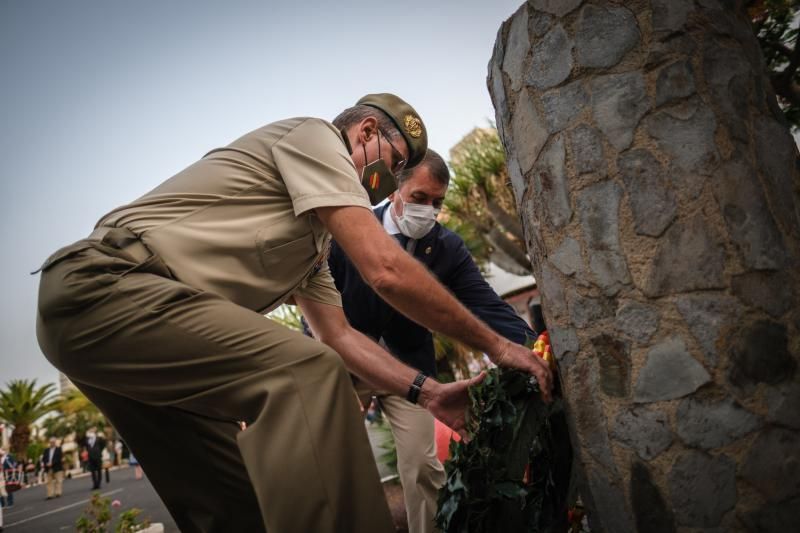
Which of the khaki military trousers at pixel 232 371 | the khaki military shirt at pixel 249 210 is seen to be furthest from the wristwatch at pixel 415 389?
the khaki military trousers at pixel 232 371

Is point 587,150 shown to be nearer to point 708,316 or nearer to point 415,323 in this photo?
point 708,316

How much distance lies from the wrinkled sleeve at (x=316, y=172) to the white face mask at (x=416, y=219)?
1947 mm

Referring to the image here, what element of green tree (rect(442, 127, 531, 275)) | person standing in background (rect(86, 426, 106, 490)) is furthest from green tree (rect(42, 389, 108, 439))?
green tree (rect(442, 127, 531, 275))

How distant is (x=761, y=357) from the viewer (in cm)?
153

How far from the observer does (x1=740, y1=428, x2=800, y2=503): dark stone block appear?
1.47 metres

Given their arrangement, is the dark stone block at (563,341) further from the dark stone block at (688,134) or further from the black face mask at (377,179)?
the black face mask at (377,179)

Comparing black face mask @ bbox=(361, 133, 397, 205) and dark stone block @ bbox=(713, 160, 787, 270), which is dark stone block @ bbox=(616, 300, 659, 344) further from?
black face mask @ bbox=(361, 133, 397, 205)

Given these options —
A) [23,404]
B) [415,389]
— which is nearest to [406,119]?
[415,389]

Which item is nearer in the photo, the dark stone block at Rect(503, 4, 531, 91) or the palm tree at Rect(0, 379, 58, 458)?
the dark stone block at Rect(503, 4, 531, 91)

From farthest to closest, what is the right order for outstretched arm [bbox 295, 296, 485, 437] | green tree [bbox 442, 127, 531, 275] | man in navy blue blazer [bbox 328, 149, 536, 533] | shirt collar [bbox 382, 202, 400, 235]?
green tree [bbox 442, 127, 531, 275] < shirt collar [bbox 382, 202, 400, 235] < man in navy blue blazer [bbox 328, 149, 536, 533] < outstretched arm [bbox 295, 296, 485, 437]

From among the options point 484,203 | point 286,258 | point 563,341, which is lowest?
point 563,341

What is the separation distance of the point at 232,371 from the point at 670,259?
123 cm

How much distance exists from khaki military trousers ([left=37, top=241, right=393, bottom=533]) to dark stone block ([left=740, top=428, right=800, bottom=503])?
0.95m

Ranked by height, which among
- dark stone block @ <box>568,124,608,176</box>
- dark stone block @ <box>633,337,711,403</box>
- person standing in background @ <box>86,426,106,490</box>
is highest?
dark stone block @ <box>568,124,608,176</box>
